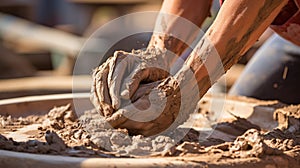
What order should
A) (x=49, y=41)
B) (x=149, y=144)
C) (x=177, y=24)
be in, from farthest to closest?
1. (x=49, y=41)
2. (x=177, y=24)
3. (x=149, y=144)

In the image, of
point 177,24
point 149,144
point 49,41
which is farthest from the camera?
point 49,41

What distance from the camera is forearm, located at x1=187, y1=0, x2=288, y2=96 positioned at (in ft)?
4.35

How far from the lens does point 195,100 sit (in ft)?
4.46

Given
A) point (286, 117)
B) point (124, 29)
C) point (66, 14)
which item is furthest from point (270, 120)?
point (66, 14)

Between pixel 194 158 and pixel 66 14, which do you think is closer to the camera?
pixel 194 158

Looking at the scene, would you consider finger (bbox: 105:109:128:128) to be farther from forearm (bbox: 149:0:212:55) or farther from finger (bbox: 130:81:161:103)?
forearm (bbox: 149:0:212:55)

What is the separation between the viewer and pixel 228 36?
1340 mm

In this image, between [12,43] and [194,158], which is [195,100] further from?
[12,43]

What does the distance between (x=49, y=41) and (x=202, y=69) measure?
4125mm

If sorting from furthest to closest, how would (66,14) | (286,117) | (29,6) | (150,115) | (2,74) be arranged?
(66,14)
(29,6)
(2,74)
(286,117)
(150,115)

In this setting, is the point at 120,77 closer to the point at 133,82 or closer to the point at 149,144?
the point at 133,82

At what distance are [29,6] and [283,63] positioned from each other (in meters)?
4.34

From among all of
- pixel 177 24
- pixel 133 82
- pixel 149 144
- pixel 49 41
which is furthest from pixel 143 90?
pixel 49 41

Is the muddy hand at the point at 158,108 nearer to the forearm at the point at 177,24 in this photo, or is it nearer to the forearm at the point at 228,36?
the forearm at the point at 228,36
